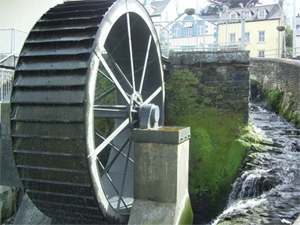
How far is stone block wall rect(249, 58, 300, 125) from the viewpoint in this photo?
11.6 m

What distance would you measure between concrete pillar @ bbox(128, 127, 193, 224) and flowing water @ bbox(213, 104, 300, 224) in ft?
3.31

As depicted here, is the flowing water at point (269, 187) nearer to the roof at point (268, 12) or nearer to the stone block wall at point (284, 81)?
the stone block wall at point (284, 81)

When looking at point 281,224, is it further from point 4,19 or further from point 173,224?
point 4,19

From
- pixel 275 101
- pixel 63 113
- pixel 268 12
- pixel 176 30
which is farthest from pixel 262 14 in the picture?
pixel 63 113

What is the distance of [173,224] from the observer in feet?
16.1

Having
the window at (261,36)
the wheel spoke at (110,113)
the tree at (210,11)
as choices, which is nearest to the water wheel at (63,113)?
the wheel spoke at (110,113)

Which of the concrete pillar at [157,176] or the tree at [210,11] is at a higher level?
the tree at [210,11]

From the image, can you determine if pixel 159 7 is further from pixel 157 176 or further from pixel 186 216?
pixel 157 176

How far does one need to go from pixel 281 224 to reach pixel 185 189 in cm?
152

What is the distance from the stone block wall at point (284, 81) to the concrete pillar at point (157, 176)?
5.21 metres

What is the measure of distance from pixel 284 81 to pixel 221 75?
6.49 m

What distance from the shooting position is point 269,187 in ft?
21.7

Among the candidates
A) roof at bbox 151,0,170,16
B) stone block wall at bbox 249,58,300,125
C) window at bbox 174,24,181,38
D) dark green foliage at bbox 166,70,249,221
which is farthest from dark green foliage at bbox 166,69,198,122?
roof at bbox 151,0,170,16

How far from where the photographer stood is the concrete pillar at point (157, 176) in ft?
16.3
